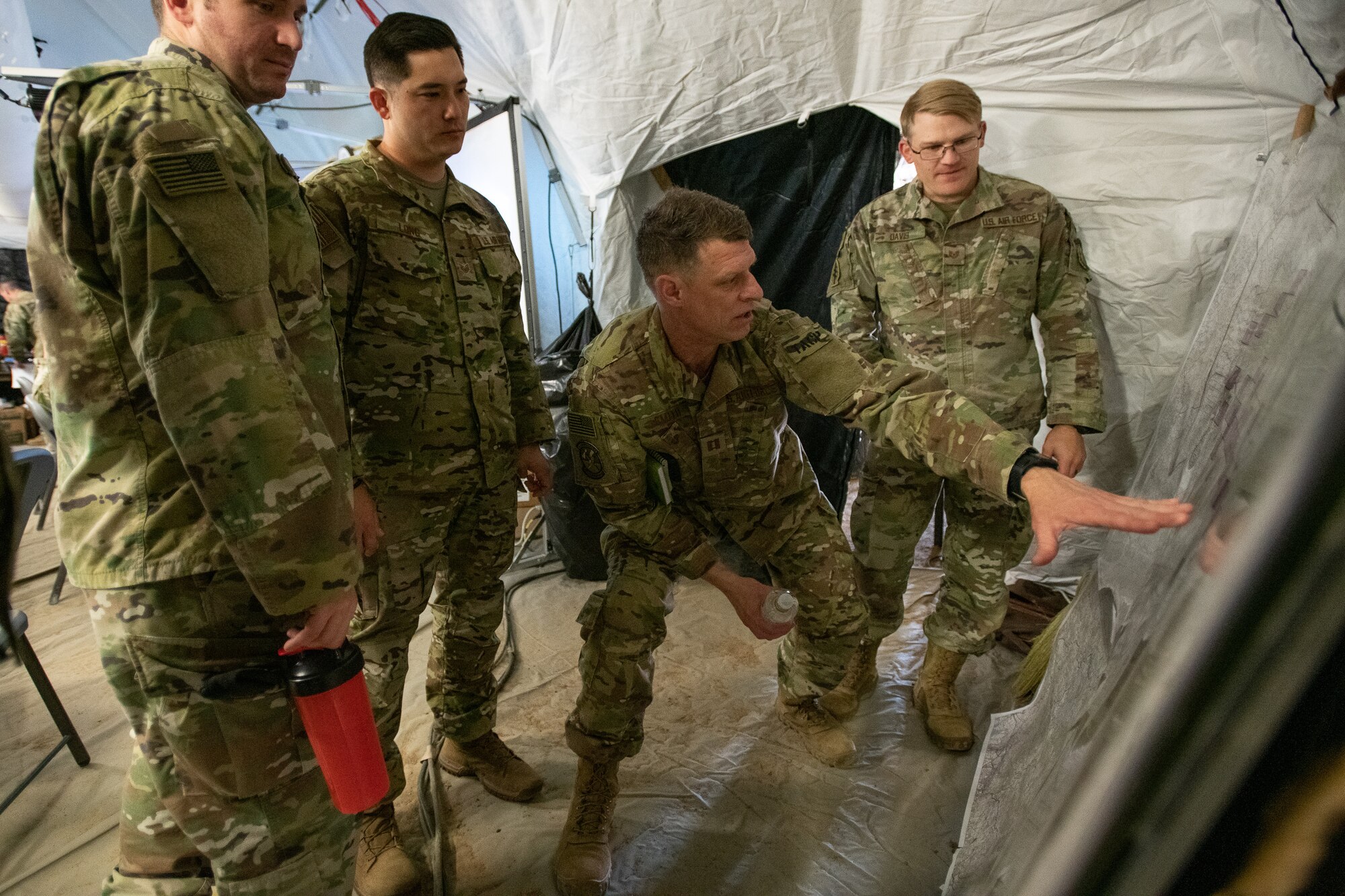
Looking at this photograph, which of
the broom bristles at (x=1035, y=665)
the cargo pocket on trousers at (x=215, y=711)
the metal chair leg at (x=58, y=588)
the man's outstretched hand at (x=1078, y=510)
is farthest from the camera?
the metal chair leg at (x=58, y=588)

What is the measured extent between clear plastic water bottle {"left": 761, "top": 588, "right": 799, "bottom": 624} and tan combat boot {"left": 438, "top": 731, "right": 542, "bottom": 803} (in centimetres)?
76

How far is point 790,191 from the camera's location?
8.82ft

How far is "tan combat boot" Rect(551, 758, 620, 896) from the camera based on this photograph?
1446 mm

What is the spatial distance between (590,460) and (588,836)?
0.80 meters

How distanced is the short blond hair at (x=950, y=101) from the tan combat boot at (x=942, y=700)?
1.38m

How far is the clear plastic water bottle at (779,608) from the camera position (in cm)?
148

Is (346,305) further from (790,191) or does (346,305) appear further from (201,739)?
(790,191)

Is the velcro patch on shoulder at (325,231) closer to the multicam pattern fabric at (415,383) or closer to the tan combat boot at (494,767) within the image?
the multicam pattern fabric at (415,383)

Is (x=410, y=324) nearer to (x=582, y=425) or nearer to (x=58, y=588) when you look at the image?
(x=582, y=425)

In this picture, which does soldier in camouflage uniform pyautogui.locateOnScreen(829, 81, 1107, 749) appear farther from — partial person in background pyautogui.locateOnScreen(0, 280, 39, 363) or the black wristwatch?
partial person in background pyautogui.locateOnScreen(0, 280, 39, 363)

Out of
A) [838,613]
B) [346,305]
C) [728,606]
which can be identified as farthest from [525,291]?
[838,613]

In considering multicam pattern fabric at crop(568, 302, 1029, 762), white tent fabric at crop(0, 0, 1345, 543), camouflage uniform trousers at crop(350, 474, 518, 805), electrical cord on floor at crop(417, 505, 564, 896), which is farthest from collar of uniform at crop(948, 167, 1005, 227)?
electrical cord on floor at crop(417, 505, 564, 896)

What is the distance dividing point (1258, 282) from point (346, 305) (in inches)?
56.4

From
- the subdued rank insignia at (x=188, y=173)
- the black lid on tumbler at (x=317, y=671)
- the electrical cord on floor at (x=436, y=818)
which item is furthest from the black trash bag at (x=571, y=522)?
the subdued rank insignia at (x=188, y=173)
